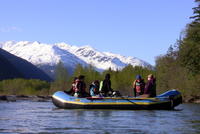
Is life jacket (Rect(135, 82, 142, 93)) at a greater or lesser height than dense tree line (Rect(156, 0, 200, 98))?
lesser

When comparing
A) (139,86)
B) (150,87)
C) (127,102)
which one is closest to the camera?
(127,102)

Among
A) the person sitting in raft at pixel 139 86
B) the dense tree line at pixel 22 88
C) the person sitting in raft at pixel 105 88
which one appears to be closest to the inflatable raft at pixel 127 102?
the person sitting in raft at pixel 105 88

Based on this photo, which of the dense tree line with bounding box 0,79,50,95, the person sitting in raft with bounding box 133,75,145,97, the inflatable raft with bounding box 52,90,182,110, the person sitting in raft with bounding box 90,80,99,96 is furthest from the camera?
the dense tree line with bounding box 0,79,50,95

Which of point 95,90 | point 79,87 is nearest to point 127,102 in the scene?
point 95,90

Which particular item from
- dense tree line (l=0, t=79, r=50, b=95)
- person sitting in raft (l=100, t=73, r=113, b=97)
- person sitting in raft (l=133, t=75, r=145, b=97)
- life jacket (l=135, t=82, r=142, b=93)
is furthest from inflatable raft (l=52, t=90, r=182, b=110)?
dense tree line (l=0, t=79, r=50, b=95)

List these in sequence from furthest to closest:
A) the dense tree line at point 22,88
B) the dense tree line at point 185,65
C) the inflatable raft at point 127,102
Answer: the dense tree line at point 22,88, the dense tree line at point 185,65, the inflatable raft at point 127,102

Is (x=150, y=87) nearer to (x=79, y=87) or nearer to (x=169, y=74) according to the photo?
(x=79, y=87)

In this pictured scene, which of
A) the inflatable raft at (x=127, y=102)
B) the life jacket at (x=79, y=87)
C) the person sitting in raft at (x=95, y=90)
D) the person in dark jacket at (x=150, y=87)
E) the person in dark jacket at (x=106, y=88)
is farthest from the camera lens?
the person sitting in raft at (x=95, y=90)

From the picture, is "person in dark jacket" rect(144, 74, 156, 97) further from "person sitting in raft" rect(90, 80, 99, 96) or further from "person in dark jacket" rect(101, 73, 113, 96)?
"person sitting in raft" rect(90, 80, 99, 96)

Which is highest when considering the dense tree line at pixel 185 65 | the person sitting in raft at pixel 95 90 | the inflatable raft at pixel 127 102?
the dense tree line at pixel 185 65

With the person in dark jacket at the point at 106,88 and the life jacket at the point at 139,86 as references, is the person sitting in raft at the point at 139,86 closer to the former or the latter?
the life jacket at the point at 139,86

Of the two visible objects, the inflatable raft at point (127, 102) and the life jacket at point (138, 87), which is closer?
the inflatable raft at point (127, 102)

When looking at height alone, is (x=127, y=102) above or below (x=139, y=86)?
below

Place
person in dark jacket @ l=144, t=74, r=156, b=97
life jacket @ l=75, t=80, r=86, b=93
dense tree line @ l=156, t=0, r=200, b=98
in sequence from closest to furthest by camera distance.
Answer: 1. person in dark jacket @ l=144, t=74, r=156, b=97
2. life jacket @ l=75, t=80, r=86, b=93
3. dense tree line @ l=156, t=0, r=200, b=98
